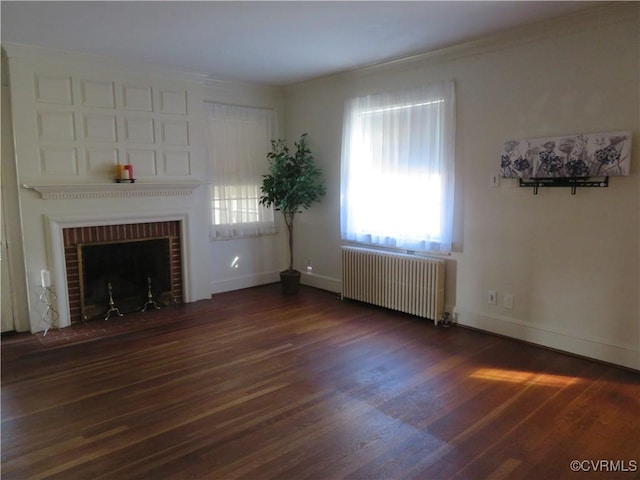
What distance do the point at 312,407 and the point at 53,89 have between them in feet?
12.1

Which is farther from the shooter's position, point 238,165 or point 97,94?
point 238,165

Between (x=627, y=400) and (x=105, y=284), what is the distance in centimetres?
463

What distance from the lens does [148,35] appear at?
3.69 m

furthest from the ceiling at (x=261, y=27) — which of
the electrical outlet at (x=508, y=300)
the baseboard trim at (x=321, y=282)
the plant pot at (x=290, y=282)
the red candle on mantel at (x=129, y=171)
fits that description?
the baseboard trim at (x=321, y=282)

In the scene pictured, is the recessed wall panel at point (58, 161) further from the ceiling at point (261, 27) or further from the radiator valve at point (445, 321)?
the radiator valve at point (445, 321)

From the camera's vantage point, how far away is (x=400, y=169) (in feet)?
15.0

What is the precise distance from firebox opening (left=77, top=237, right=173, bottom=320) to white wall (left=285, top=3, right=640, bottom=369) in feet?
10.3

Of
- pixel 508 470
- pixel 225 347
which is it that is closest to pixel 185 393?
pixel 225 347

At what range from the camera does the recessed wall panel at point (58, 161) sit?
13.6 ft

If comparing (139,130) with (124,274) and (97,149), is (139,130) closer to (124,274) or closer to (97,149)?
(97,149)

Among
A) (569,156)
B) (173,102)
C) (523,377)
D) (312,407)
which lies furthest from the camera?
(173,102)

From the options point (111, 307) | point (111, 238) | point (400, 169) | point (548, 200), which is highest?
point (400, 169)

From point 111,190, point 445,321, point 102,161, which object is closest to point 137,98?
point 102,161

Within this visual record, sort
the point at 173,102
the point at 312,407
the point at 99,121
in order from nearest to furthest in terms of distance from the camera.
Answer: the point at 312,407
the point at 99,121
the point at 173,102
